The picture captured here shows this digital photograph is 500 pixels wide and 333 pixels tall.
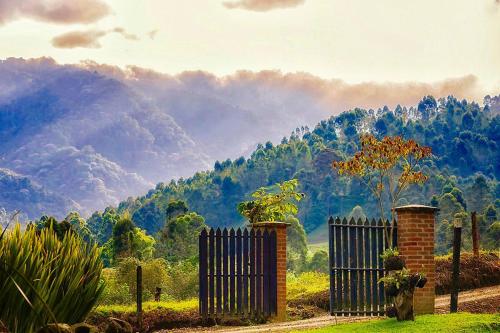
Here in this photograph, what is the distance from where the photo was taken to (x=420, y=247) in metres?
17.0

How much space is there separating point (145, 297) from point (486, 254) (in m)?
10.7

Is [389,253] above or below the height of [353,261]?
above

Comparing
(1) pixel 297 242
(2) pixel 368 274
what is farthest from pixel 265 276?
(1) pixel 297 242

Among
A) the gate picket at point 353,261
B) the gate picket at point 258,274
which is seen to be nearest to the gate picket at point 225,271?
the gate picket at point 258,274

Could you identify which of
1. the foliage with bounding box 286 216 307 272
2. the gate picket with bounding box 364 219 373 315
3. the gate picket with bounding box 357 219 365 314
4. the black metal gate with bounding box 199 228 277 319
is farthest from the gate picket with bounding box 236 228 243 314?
the foliage with bounding box 286 216 307 272

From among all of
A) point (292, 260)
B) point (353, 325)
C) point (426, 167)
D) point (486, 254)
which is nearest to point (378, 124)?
point (426, 167)

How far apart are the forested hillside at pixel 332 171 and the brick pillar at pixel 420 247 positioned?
104 m

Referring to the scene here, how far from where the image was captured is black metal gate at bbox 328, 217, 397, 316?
17812mm

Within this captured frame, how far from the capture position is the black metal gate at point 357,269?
17.8m

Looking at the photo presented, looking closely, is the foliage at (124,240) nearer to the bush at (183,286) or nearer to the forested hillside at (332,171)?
the bush at (183,286)

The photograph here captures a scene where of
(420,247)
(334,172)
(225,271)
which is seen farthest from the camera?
(334,172)

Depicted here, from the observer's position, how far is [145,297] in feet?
90.5

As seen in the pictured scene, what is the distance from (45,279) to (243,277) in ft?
40.9

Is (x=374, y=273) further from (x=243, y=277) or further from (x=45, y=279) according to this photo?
(x=45, y=279)
